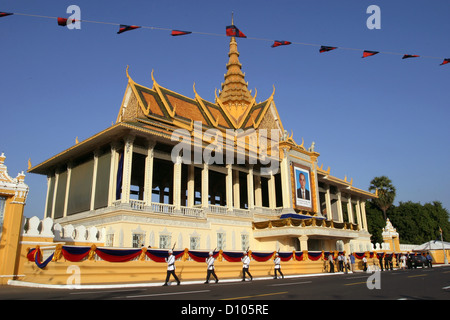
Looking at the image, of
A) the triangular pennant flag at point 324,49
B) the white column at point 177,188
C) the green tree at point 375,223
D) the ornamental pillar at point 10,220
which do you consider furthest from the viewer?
the green tree at point 375,223

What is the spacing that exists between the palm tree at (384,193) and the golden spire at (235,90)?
30417mm

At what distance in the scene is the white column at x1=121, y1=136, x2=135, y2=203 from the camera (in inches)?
909

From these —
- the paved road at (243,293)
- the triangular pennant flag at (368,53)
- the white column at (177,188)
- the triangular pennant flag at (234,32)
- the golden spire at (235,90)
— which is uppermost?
the golden spire at (235,90)

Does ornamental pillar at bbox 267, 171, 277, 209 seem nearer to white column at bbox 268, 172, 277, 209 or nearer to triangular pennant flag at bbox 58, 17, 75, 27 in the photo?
white column at bbox 268, 172, 277, 209

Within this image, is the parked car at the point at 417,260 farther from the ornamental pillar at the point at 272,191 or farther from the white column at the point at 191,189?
the white column at the point at 191,189

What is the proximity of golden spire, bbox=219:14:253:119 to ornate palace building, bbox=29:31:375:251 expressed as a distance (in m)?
1.70

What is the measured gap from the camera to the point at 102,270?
1516cm

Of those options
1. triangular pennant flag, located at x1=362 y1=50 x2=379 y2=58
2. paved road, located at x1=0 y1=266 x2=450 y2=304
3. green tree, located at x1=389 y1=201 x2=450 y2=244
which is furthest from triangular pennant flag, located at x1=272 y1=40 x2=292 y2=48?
green tree, located at x1=389 y1=201 x2=450 y2=244

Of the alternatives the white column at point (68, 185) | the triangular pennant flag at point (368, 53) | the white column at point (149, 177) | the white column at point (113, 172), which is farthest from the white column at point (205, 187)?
the triangular pennant flag at point (368, 53)

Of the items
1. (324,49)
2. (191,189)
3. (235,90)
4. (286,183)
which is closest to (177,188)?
(191,189)

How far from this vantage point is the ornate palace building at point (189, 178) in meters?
24.0

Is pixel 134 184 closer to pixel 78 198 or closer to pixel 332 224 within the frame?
pixel 78 198

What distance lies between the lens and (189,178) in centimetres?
2852

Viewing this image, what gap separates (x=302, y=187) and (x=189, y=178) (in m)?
11.8
